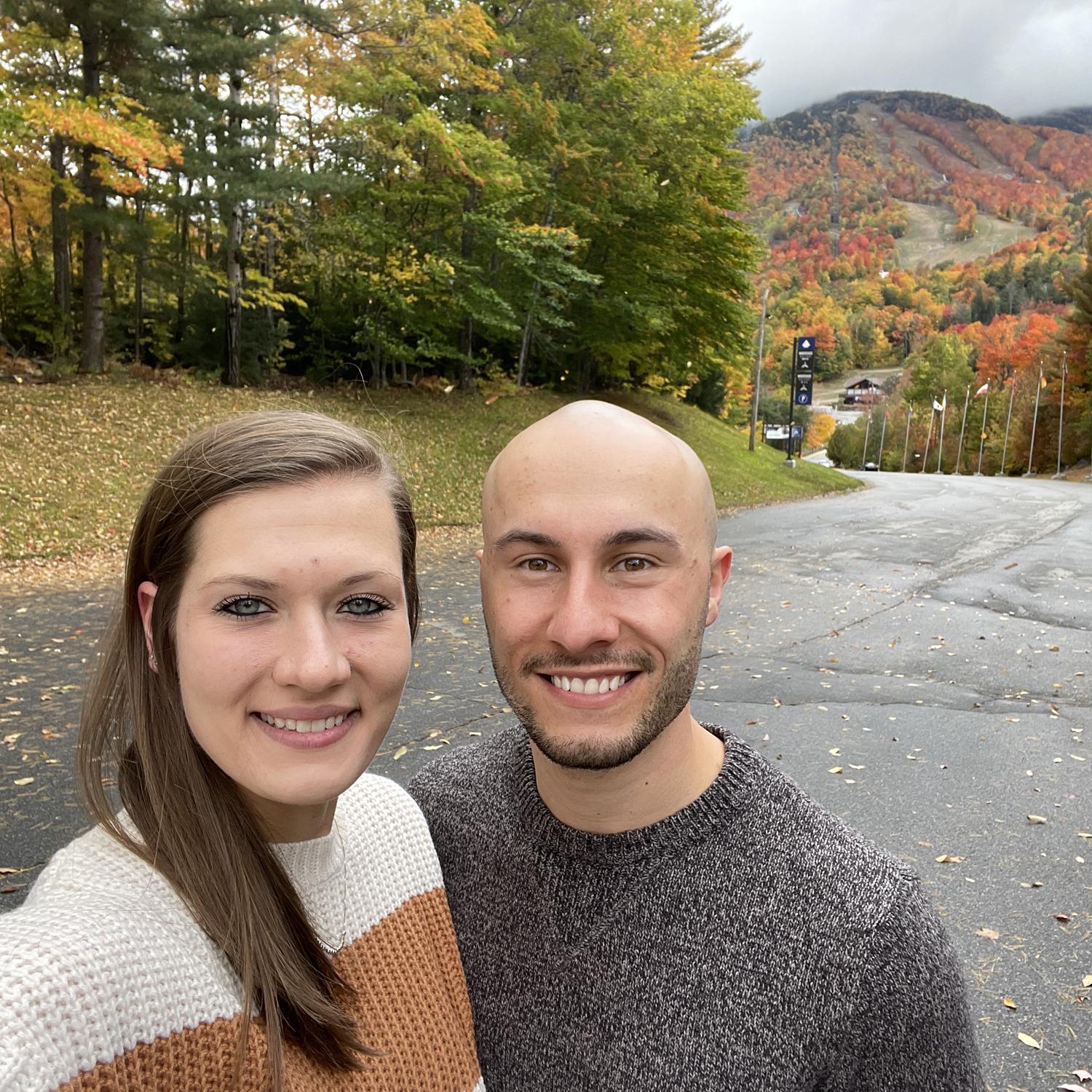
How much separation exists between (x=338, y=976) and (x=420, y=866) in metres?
0.37

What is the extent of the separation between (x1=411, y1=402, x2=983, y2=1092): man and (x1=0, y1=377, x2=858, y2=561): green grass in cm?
607

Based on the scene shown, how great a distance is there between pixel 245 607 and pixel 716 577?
950mm

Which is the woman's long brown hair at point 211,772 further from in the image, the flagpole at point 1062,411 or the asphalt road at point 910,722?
the flagpole at point 1062,411

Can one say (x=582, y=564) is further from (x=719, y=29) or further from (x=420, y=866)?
(x=719, y=29)

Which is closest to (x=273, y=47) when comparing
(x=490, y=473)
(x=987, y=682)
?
(x=987, y=682)

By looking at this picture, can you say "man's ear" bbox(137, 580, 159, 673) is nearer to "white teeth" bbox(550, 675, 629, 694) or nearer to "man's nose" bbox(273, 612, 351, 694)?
"man's nose" bbox(273, 612, 351, 694)

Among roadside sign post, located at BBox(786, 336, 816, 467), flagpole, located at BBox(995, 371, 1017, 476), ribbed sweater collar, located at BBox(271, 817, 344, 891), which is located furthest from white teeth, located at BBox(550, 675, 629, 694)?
flagpole, located at BBox(995, 371, 1017, 476)

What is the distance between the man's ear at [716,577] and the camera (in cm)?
194

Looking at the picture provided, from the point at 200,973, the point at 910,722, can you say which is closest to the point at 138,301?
the point at 910,722

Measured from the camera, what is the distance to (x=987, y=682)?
26.2 feet

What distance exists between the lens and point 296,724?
155cm

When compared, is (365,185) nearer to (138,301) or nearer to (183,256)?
(183,256)

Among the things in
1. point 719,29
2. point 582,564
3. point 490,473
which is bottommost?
point 582,564

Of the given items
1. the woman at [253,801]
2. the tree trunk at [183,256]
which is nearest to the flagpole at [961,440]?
the tree trunk at [183,256]
